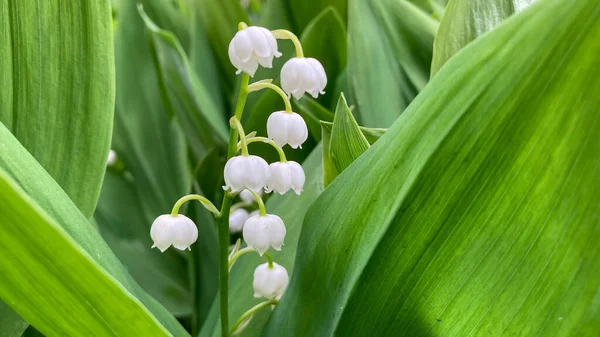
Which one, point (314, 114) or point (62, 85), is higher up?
point (62, 85)

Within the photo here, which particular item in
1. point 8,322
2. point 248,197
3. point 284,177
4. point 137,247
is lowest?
point 137,247

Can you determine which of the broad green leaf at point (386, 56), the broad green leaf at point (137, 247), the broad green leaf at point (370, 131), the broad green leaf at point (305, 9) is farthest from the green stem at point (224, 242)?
the broad green leaf at point (305, 9)

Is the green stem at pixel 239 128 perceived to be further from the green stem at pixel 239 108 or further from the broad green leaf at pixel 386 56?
the broad green leaf at pixel 386 56

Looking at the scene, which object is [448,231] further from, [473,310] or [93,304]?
[93,304]

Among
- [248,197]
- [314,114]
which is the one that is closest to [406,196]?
[314,114]

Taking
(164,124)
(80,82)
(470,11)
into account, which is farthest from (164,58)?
(470,11)

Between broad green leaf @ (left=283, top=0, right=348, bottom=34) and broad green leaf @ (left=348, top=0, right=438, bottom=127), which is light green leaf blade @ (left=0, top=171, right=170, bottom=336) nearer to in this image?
broad green leaf @ (left=348, top=0, right=438, bottom=127)

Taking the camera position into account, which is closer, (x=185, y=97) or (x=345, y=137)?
(x=345, y=137)

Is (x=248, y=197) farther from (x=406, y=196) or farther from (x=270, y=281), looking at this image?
(x=406, y=196)

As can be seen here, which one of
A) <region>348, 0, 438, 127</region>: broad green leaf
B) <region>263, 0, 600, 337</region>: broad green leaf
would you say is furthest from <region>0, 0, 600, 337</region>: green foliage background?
<region>348, 0, 438, 127</region>: broad green leaf
